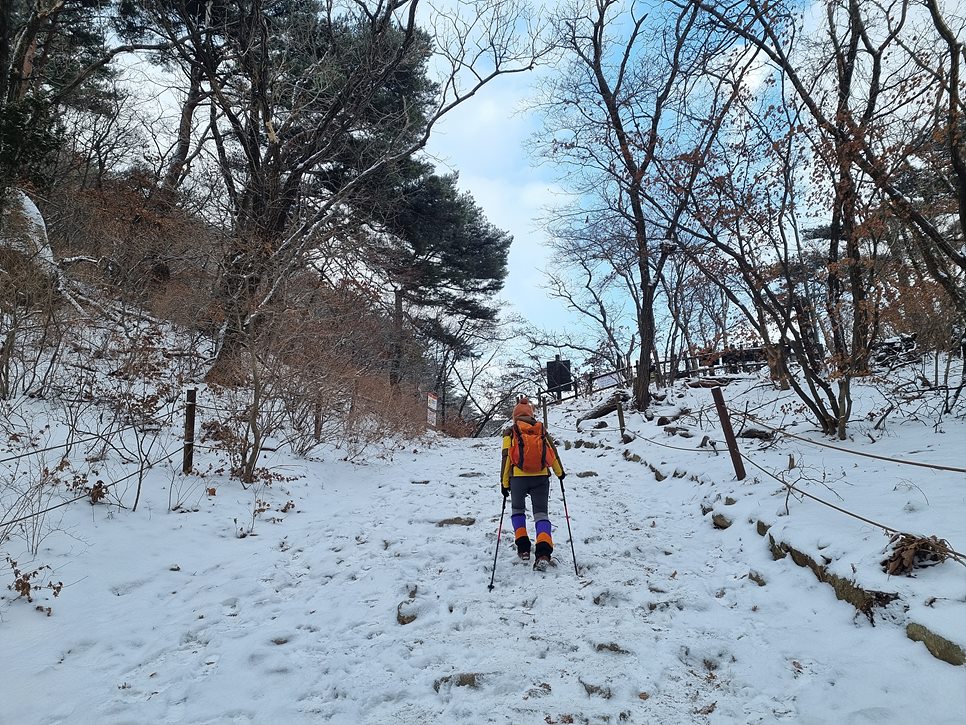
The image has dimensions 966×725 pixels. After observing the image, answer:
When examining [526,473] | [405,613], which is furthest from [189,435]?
[526,473]

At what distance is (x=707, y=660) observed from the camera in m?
3.21

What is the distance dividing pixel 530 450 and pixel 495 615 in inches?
72.7

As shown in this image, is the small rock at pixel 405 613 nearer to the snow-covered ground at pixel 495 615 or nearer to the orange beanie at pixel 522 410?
the snow-covered ground at pixel 495 615

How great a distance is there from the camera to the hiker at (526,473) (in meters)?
4.99

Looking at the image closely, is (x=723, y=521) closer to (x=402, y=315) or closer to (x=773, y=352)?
(x=773, y=352)

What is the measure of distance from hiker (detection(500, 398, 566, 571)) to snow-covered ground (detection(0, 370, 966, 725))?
42cm

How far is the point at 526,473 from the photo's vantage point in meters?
5.24

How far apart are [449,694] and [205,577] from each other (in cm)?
303

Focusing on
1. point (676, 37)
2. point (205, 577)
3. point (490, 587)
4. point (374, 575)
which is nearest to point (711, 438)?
point (490, 587)

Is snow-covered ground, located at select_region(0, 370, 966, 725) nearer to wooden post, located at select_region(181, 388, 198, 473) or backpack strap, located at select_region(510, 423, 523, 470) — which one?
wooden post, located at select_region(181, 388, 198, 473)

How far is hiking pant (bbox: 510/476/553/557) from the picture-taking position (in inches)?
188

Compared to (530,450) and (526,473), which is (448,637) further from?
(530,450)

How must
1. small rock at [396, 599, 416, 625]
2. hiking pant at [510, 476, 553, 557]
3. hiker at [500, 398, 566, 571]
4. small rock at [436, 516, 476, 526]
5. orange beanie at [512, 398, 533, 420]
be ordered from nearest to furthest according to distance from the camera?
small rock at [396, 599, 416, 625] < hiking pant at [510, 476, 553, 557] < hiker at [500, 398, 566, 571] < orange beanie at [512, 398, 533, 420] < small rock at [436, 516, 476, 526]

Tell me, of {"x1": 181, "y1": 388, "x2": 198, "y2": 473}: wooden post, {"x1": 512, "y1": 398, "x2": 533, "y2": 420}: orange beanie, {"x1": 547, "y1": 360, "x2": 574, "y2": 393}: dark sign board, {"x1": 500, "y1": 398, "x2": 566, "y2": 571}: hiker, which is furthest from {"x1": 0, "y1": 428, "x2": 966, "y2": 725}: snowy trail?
{"x1": 547, "y1": 360, "x2": 574, "y2": 393}: dark sign board
